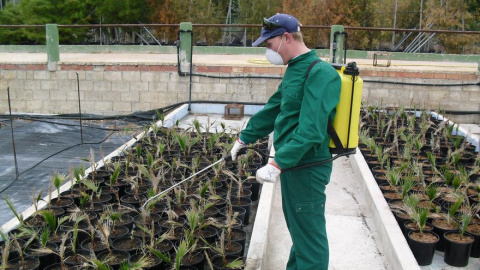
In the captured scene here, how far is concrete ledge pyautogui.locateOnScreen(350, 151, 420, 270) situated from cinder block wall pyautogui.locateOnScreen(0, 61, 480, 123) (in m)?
4.58

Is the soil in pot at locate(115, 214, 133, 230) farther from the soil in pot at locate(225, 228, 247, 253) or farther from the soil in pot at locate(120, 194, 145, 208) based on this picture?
the soil in pot at locate(225, 228, 247, 253)

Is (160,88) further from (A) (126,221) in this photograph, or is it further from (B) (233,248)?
(B) (233,248)

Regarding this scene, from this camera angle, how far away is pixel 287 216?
3117 millimetres

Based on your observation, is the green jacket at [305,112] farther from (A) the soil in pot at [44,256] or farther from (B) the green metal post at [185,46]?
(B) the green metal post at [185,46]

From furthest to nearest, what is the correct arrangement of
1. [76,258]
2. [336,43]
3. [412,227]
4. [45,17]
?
A: [45,17] → [336,43] → [412,227] → [76,258]

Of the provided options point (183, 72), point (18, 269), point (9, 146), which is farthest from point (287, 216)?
point (183, 72)

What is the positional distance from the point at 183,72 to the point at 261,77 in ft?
5.25

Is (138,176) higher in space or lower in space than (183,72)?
lower

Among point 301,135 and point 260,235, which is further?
point 260,235

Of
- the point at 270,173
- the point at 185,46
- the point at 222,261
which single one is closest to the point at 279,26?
the point at 270,173

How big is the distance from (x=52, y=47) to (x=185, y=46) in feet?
9.09

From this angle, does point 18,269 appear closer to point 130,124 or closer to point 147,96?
point 130,124

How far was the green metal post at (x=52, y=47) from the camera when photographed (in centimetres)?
1028

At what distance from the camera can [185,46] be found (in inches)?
398
